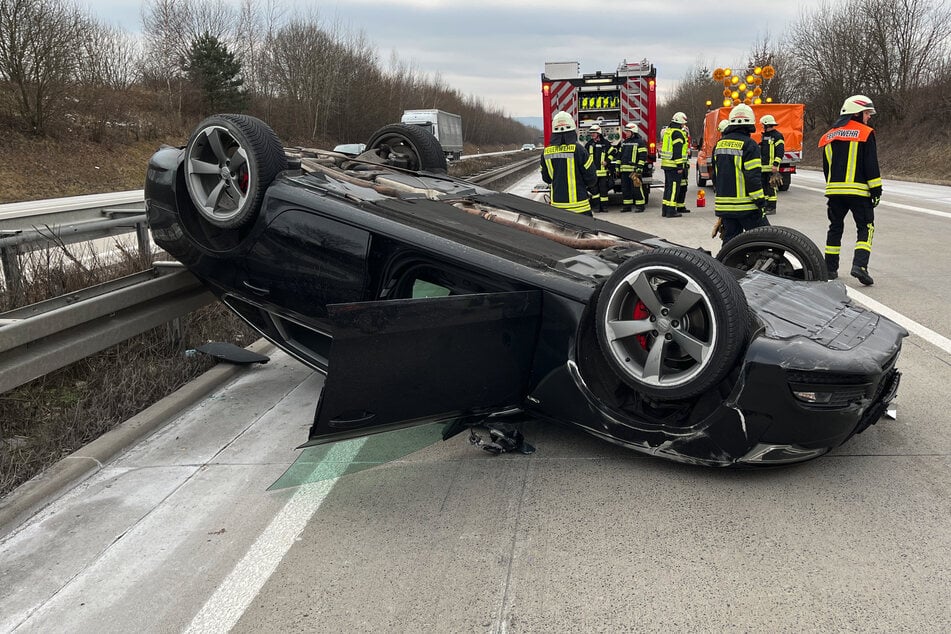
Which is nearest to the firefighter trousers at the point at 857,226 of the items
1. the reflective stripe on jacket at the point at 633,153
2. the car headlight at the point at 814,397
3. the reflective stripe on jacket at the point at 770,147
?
the car headlight at the point at 814,397

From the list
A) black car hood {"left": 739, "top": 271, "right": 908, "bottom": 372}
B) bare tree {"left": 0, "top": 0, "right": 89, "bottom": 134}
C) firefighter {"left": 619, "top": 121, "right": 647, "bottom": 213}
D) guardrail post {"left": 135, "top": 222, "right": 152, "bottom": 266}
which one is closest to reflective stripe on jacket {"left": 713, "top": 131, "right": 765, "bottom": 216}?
black car hood {"left": 739, "top": 271, "right": 908, "bottom": 372}

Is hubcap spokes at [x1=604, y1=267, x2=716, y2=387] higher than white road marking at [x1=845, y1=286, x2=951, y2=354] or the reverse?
higher

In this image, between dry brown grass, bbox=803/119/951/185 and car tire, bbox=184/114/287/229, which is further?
dry brown grass, bbox=803/119/951/185

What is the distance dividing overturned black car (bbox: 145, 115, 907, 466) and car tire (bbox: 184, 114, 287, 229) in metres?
0.01

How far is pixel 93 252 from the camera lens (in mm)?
5828

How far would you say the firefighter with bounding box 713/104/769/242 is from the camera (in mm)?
7819

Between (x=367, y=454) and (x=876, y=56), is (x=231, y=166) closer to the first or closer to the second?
(x=367, y=454)

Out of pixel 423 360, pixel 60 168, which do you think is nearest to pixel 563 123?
pixel 423 360

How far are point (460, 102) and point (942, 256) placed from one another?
298ft

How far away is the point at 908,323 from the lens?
5.98 metres

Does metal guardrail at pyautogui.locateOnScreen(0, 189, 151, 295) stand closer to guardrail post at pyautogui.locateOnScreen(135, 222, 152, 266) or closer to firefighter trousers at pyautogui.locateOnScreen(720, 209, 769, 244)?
guardrail post at pyautogui.locateOnScreen(135, 222, 152, 266)

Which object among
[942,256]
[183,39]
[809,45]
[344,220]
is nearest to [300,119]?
[183,39]

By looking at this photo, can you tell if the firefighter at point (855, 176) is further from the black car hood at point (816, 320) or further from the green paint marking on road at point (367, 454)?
the green paint marking on road at point (367, 454)

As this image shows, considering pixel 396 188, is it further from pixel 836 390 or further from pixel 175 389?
pixel 836 390
